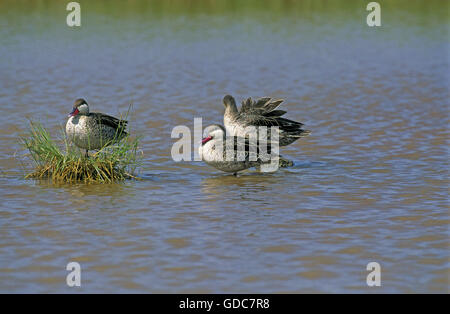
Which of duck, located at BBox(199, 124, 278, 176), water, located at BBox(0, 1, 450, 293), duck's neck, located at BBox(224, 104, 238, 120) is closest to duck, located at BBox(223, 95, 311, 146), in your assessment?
duck's neck, located at BBox(224, 104, 238, 120)

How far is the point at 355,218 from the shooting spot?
29.6 feet

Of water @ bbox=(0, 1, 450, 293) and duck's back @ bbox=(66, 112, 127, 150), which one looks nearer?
water @ bbox=(0, 1, 450, 293)

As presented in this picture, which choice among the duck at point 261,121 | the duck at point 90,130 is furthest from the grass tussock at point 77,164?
the duck at point 261,121

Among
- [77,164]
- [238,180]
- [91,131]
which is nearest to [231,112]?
[238,180]

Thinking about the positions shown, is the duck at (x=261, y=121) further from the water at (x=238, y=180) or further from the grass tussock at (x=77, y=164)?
the grass tussock at (x=77, y=164)

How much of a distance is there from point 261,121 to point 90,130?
105 inches

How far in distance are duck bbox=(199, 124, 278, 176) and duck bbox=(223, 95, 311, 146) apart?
775mm

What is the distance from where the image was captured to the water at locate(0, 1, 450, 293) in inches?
292

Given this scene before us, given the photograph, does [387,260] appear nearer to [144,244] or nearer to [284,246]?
[284,246]

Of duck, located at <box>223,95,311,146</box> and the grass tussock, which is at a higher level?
duck, located at <box>223,95,311,146</box>

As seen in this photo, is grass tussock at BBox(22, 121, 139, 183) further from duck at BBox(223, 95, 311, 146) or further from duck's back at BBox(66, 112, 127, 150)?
duck at BBox(223, 95, 311, 146)

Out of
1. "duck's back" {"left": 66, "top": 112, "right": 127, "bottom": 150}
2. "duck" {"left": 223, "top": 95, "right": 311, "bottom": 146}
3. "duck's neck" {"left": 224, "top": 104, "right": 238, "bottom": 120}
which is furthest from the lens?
"duck's neck" {"left": 224, "top": 104, "right": 238, "bottom": 120}

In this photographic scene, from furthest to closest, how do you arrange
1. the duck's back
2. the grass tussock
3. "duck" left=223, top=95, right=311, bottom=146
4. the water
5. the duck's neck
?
the duck's neck, "duck" left=223, top=95, right=311, bottom=146, the duck's back, the grass tussock, the water

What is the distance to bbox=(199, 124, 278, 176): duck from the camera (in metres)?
11.0
